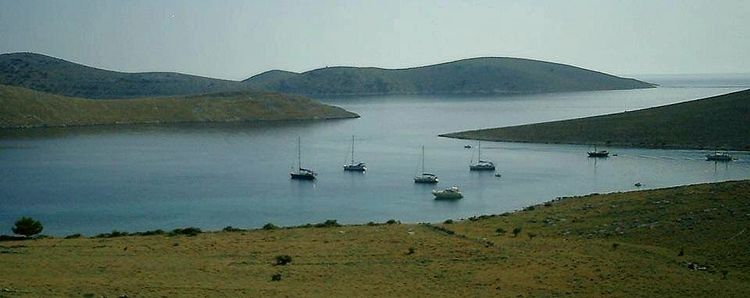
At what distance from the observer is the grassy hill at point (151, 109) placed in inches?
4951

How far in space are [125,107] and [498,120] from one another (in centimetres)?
6699

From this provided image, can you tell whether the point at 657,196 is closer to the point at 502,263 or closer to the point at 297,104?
the point at 502,263

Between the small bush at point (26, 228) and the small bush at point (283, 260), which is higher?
the small bush at point (283, 260)

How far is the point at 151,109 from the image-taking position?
142 metres

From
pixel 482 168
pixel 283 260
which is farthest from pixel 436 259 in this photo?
pixel 482 168

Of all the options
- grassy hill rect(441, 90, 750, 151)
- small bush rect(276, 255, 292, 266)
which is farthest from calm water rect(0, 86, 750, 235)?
small bush rect(276, 255, 292, 266)

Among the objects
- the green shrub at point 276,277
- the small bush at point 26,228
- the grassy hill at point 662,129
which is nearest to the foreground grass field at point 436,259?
the green shrub at point 276,277

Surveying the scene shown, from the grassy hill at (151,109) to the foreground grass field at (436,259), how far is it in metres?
103

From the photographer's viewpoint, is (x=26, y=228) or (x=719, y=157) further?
(x=719, y=157)

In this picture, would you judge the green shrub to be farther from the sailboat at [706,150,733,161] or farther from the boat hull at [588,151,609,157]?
the boat hull at [588,151,609,157]

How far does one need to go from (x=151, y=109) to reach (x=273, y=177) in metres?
84.2

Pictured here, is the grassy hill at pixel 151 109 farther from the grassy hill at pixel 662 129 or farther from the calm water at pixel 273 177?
the grassy hill at pixel 662 129

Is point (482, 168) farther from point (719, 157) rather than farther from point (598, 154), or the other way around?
point (719, 157)

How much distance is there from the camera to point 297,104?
158125 millimetres
